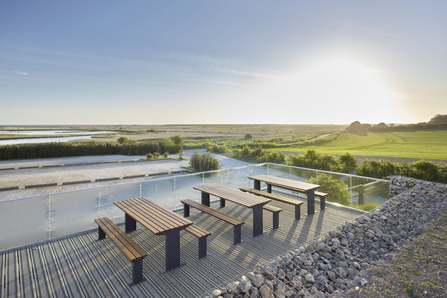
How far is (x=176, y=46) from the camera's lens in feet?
60.4

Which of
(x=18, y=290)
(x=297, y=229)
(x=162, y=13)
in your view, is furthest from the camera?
(x=162, y=13)

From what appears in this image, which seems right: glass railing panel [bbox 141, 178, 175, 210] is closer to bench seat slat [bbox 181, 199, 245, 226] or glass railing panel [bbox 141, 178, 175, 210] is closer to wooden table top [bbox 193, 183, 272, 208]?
bench seat slat [bbox 181, 199, 245, 226]

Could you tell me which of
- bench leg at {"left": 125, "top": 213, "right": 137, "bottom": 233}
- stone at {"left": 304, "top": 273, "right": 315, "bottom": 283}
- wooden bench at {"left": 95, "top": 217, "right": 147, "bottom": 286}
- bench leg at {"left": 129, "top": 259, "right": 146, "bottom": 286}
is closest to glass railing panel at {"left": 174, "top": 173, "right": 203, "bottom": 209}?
bench leg at {"left": 125, "top": 213, "right": 137, "bottom": 233}

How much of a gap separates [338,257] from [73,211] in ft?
16.2

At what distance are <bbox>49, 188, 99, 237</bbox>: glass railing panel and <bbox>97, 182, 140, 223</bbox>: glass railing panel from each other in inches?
4.6

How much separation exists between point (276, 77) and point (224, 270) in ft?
61.2

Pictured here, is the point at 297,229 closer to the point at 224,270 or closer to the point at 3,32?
the point at 224,270

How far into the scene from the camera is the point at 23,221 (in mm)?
3982

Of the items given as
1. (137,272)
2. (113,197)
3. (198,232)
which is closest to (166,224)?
(198,232)

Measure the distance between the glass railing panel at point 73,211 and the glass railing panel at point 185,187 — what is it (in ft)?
6.20

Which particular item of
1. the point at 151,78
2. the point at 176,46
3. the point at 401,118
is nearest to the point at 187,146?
the point at 151,78

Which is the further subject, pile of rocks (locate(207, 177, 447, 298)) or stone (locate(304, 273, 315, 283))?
stone (locate(304, 273, 315, 283))

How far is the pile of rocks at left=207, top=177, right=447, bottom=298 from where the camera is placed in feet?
6.93

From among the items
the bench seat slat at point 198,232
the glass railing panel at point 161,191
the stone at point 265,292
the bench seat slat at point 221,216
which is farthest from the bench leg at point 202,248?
the glass railing panel at point 161,191
